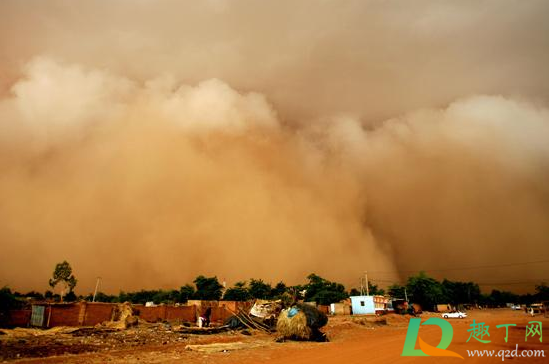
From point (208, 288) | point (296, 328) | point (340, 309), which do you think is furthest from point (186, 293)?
point (296, 328)

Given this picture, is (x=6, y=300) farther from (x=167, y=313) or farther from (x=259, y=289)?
(x=259, y=289)

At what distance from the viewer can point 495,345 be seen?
49.3 ft

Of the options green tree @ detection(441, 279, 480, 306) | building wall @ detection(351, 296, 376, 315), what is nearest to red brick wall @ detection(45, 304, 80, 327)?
building wall @ detection(351, 296, 376, 315)

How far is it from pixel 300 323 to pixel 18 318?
24291 millimetres

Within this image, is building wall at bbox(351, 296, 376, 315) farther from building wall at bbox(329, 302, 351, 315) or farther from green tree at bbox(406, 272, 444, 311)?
green tree at bbox(406, 272, 444, 311)

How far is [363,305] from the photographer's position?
6562 centimetres

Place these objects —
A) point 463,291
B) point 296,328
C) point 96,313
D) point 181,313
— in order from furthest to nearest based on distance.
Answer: point 463,291
point 181,313
point 96,313
point 296,328

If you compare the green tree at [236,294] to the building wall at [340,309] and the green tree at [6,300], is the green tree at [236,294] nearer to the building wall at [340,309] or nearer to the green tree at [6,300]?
the building wall at [340,309]

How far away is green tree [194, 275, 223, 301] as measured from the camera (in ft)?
300

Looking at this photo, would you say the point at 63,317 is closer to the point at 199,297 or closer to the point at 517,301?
the point at 199,297

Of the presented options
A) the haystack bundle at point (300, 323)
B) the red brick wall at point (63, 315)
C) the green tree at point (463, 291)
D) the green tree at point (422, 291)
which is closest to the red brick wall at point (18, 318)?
the red brick wall at point (63, 315)

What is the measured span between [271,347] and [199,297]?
267 feet

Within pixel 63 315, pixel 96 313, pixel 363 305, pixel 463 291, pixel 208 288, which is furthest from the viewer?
pixel 463 291

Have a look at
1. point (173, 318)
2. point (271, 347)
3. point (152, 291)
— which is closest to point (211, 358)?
point (271, 347)
